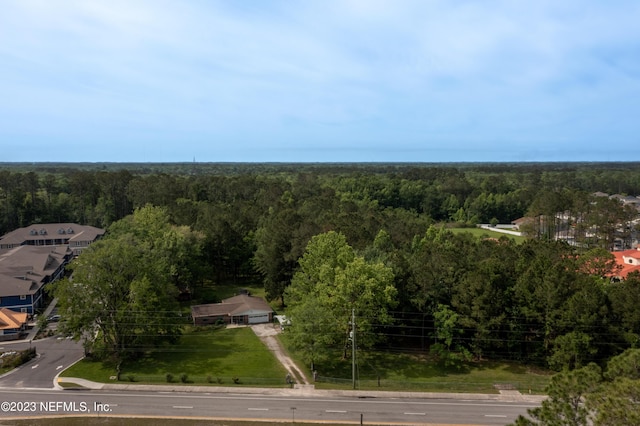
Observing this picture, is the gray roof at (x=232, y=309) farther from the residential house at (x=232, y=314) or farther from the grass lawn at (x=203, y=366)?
the grass lawn at (x=203, y=366)

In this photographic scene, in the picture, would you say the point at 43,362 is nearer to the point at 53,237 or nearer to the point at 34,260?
the point at 34,260

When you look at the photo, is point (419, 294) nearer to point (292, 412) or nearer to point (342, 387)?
point (342, 387)

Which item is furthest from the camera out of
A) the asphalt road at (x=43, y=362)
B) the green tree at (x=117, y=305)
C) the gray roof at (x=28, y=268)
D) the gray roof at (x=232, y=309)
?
the gray roof at (x=28, y=268)

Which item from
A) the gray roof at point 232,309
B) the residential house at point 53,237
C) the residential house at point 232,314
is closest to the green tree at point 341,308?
the residential house at point 232,314

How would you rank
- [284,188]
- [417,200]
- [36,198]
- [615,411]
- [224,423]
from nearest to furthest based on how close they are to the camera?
[615,411], [224,423], [36,198], [284,188], [417,200]

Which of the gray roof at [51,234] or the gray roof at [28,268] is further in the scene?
the gray roof at [51,234]

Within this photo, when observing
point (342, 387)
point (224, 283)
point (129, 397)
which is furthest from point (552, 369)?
point (224, 283)
